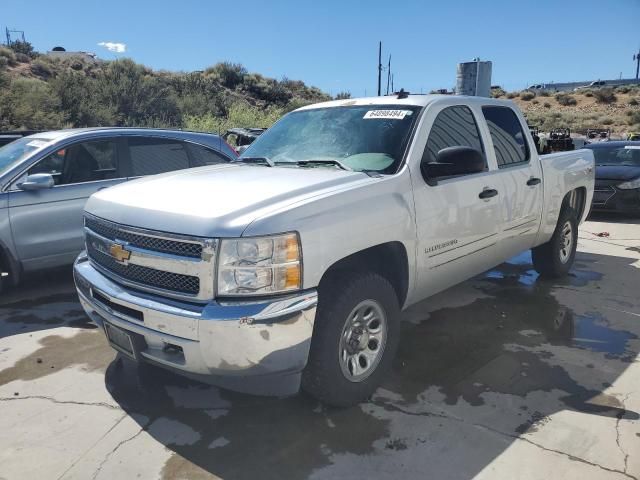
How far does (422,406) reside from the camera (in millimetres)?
3449

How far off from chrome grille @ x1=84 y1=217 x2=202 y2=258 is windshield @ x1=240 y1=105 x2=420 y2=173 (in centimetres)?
130

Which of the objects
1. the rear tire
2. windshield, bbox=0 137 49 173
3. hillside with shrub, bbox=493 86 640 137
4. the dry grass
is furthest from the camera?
hillside with shrub, bbox=493 86 640 137

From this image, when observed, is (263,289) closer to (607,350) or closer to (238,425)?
(238,425)

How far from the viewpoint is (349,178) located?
343 centimetres

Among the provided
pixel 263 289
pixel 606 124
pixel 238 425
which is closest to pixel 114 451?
pixel 238 425

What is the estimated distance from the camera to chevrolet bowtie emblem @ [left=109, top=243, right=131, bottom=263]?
125 inches

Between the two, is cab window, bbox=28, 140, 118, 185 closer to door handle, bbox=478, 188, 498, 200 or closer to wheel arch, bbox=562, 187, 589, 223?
door handle, bbox=478, 188, 498, 200

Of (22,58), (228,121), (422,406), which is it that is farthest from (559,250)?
(22,58)

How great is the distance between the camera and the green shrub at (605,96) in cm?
5141

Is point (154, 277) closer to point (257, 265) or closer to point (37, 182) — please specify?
point (257, 265)

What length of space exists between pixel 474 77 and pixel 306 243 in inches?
377

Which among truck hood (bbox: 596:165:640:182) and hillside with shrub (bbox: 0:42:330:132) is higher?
hillside with shrub (bbox: 0:42:330:132)

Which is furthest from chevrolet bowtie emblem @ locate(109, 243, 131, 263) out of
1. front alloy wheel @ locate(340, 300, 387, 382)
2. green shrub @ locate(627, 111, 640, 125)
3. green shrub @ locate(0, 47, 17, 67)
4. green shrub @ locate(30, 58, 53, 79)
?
green shrub @ locate(627, 111, 640, 125)

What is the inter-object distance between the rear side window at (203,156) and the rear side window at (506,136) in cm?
343
